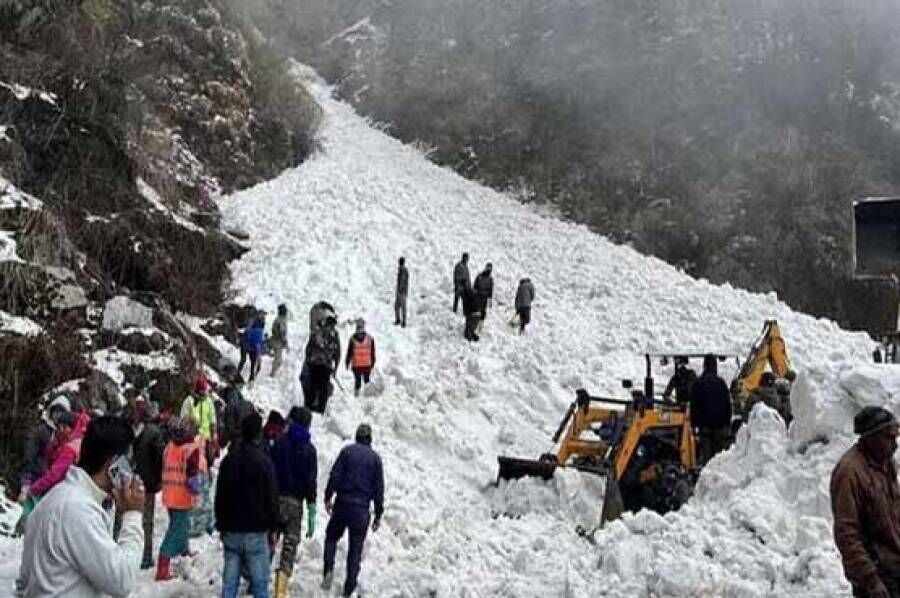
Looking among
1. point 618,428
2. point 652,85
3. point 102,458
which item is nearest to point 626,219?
point 652,85

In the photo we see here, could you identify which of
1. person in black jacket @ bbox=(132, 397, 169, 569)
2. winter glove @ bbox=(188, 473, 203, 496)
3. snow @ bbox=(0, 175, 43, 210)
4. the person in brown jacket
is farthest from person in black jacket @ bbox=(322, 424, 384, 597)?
snow @ bbox=(0, 175, 43, 210)

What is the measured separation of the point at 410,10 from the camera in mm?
47469

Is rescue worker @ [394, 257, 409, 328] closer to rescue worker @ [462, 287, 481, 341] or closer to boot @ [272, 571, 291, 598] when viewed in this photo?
rescue worker @ [462, 287, 481, 341]

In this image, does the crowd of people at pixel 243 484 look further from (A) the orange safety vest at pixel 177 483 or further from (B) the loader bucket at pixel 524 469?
(B) the loader bucket at pixel 524 469

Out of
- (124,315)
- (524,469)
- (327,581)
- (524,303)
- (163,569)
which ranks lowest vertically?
(327,581)

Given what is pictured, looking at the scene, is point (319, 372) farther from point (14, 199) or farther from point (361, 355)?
point (14, 199)

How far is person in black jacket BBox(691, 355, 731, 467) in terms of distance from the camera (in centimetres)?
1210

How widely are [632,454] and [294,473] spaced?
5091 mm

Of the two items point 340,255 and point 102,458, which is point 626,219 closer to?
point 340,255

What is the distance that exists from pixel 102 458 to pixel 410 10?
152ft

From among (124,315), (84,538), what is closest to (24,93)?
(124,315)

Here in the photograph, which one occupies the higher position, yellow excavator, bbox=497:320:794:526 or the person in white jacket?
the person in white jacket

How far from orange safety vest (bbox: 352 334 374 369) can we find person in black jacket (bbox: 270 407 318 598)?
6.57 meters

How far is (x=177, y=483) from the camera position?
26.5 feet
